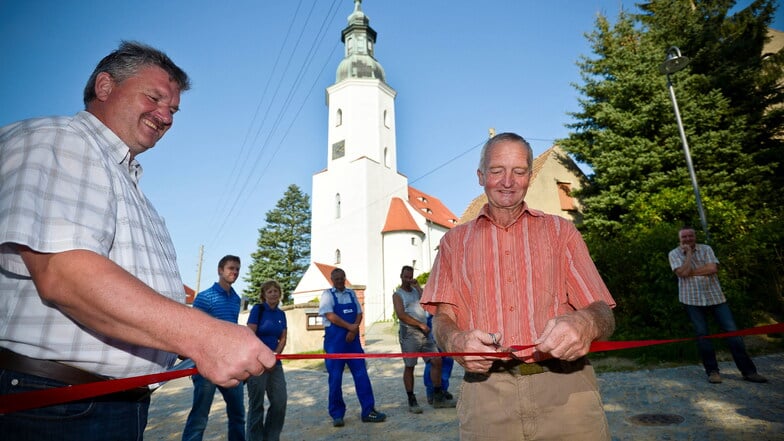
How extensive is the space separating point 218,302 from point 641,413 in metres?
5.55

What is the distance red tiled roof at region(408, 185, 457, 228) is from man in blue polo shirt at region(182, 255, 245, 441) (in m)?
36.3

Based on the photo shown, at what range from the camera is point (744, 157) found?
14.6m

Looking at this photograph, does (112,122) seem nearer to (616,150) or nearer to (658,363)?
(658,363)

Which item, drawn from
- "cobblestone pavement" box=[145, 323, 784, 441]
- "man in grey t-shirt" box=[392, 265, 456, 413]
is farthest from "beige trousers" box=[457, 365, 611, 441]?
"man in grey t-shirt" box=[392, 265, 456, 413]

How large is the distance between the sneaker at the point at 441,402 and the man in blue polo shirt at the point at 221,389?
3195 mm

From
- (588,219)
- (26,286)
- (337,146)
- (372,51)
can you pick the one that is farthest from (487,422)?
(372,51)

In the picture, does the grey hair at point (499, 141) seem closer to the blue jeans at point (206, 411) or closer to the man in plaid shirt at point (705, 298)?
the blue jeans at point (206, 411)

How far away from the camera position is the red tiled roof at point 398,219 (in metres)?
37.1

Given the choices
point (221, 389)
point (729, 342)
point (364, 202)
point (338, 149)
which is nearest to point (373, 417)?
point (221, 389)

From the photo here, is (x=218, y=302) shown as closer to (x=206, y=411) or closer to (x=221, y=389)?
(x=221, y=389)

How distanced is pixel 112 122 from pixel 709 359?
25.4 feet

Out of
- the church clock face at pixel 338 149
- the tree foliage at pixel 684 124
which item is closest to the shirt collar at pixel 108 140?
the tree foliage at pixel 684 124

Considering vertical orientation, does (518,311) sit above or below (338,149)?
below

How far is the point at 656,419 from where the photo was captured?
15.3ft
